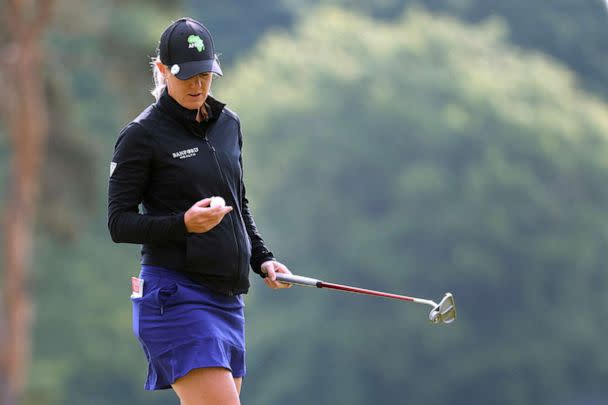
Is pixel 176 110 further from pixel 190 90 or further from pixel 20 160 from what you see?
pixel 20 160

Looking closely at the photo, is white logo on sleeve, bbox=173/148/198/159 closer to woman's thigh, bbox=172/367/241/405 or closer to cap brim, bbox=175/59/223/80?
cap brim, bbox=175/59/223/80

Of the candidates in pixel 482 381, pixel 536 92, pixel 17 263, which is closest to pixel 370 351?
pixel 482 381

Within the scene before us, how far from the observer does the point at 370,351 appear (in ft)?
100

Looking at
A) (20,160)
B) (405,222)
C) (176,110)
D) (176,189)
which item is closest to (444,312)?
(176,189)

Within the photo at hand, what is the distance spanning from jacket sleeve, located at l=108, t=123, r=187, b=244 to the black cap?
21cm

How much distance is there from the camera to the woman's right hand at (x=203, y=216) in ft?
12.8

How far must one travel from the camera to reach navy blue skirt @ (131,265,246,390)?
13.3 feet

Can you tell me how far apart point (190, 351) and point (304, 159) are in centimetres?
2797

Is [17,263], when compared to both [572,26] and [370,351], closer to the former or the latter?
[370,351]

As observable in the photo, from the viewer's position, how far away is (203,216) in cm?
391

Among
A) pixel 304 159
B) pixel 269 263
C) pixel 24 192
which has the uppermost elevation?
pixel 304 159

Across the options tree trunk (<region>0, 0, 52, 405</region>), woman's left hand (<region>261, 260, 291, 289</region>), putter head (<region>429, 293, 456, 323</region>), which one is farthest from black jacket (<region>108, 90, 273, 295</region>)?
tree trunk (<region>0, 0, 52, 405</region>)

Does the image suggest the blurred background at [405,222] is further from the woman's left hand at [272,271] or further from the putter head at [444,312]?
the putter head at [444,312]

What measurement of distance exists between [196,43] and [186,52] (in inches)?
1.8
